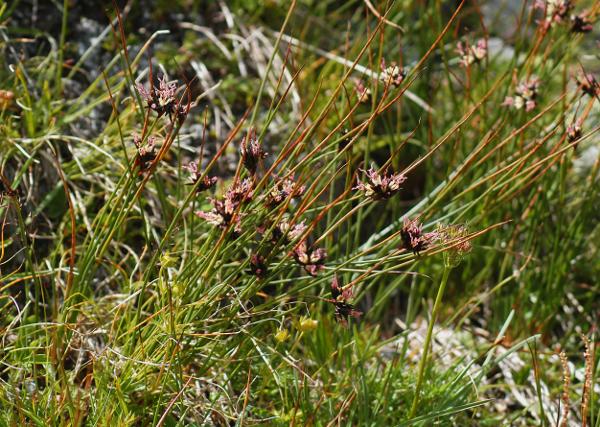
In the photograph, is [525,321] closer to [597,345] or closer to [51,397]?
[597,345]

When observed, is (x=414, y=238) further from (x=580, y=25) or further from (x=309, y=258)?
(x=580, y=25)

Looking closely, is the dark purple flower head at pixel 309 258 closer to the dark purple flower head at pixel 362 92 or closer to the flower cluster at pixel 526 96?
the dark purple flower head at pixel 362 92

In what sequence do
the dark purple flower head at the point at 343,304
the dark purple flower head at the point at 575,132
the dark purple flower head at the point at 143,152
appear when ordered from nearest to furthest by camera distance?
the dark purple flower head at the point at 143,152 → the dark purple flower head at the point at 343,304 → the dark purple flower head at the point at 575,132

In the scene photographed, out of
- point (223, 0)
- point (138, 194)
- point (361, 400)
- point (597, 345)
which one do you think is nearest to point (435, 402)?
point (361, 400)

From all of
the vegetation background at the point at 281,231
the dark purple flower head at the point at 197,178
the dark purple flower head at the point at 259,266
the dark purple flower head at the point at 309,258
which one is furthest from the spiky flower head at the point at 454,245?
the dark purple flower head at the point at 197,178

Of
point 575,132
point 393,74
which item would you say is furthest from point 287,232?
point 575,132

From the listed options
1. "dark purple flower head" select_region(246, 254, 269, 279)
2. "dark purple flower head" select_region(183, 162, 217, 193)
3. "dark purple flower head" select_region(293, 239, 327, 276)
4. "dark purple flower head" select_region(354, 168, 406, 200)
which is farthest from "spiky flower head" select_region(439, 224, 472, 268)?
"dark purple flower head" select_region(183, 162, 217, 193)

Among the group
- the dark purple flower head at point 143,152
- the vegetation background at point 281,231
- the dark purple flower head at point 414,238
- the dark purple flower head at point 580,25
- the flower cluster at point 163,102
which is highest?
the dark purple flower head at point 580,25
